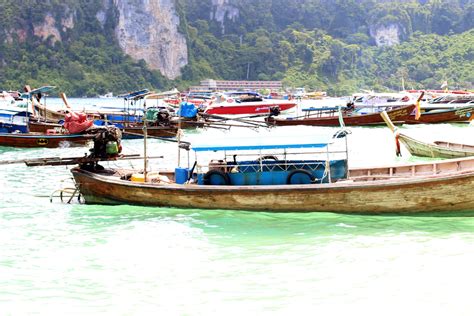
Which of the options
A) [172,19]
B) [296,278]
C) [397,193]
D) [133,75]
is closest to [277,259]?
[296,278]

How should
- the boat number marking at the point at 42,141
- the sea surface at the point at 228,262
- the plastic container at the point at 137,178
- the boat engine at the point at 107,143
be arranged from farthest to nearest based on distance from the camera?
the boat number marking at the point at 42,141, the boat engine at the point at 107,143, the plastic container at the point at 137,178, the sea surface at the point at 228,262

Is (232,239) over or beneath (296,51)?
beneath

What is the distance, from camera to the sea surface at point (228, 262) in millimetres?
8672

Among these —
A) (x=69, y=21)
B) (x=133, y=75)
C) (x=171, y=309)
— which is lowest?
(x=171, y=309)

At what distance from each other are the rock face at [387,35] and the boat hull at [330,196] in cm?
14950

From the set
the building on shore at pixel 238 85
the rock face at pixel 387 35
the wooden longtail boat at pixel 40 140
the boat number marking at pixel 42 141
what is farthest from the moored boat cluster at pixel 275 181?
the rock face at pixel 387 35

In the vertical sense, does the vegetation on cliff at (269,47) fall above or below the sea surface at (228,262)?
above

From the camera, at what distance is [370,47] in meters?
161

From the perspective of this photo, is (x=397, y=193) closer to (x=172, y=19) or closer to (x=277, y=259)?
(x=277, y=259)

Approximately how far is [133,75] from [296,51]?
37.8 metres

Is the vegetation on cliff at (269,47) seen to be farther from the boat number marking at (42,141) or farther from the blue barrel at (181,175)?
the blue barrel at (181,175)

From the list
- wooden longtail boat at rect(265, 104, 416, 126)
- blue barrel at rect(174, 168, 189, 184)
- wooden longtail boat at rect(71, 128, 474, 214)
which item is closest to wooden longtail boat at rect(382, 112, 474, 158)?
wooden longtail boat at rect(71, 128, 474, 214)

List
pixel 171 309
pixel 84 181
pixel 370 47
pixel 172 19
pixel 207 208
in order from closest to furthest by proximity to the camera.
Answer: pixel 171 309, pixel 207 208, pixel 84 181, pixel 172 19, pixel 370 47

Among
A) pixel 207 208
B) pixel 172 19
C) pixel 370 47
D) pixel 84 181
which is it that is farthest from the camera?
pixel 370 47
